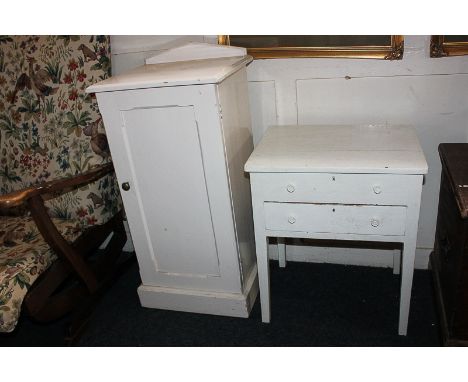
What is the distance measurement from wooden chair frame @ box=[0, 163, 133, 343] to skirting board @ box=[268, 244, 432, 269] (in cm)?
79

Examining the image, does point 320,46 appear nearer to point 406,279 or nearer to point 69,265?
point 406,279

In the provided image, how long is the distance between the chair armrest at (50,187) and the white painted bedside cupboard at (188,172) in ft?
0.49

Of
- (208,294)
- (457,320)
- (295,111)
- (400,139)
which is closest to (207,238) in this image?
(208,294)

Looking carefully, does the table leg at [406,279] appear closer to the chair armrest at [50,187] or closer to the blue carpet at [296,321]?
the blue carpet at [296,321]

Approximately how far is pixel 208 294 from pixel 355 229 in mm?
685

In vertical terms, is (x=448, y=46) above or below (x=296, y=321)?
above

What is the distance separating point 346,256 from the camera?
2.01 metres

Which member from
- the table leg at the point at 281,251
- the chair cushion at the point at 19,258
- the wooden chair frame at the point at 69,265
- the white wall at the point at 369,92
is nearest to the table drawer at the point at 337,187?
the white wall at the point at 369,92

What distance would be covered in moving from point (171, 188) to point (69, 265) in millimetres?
512

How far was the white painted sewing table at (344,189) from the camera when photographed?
50.9 inches

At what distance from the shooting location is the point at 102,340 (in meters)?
1.71

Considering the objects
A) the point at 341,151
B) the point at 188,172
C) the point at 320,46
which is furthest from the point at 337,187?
the point at 320,46

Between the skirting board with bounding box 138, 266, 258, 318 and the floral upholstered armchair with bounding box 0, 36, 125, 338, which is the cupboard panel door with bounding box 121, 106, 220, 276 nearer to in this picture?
the skirting board with bounding box 138, 266, 258, 318

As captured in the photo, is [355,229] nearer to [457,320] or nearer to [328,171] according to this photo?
[328,171]
